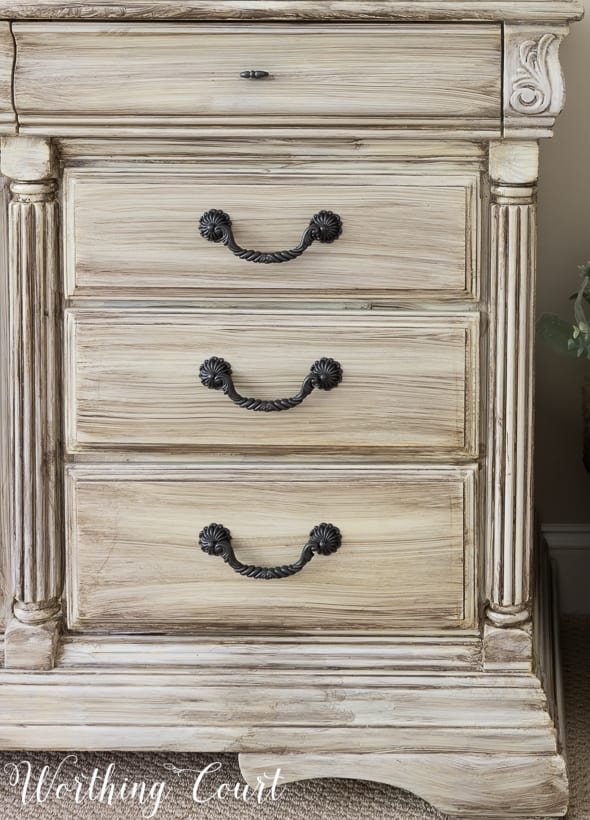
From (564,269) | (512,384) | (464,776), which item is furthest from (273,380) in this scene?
(564,269)

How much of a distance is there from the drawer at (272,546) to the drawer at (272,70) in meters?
0.41

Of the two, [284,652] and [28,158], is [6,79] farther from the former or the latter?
[284,652]

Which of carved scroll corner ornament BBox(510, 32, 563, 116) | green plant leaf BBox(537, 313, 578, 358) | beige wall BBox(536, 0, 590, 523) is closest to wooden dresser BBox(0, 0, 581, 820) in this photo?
carved scroll corner ornament BBox(510, 32, 563, 116)

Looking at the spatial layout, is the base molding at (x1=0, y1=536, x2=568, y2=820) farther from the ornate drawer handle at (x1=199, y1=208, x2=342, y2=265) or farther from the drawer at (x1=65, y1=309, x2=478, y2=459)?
the ornate drawer handle at (x1=199, y1=208, x2=342, y2=265)

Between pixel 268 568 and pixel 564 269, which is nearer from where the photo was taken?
pixel 268 568

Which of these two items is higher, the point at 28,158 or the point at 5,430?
the point at 28,158

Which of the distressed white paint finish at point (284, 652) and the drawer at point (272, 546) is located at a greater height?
the drawer at point (272, 546)

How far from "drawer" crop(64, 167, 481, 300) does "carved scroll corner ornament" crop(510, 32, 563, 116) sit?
95mm

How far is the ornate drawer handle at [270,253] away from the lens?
121 centimetres

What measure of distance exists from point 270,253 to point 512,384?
0.31m

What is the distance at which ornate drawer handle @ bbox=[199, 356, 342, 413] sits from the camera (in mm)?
1237

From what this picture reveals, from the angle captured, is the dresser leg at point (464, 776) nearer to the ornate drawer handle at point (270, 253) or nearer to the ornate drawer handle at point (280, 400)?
the ornate drawer handle at point (280, 400)

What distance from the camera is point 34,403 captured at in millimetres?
1269

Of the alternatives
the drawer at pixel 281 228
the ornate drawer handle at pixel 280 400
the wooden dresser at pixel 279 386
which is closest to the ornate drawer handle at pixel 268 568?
the wooden dresser at pixel 279 386
